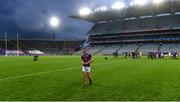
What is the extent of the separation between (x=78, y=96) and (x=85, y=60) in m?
2.67

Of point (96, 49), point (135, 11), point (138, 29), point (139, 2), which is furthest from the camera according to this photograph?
point (96, 49)

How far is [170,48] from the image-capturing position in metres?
86.2

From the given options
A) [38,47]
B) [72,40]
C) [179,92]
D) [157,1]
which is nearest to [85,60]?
[179,92]

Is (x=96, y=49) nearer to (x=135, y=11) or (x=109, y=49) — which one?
(x=109, y=49)

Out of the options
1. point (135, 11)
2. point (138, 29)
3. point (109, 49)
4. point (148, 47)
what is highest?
point (135, 11)


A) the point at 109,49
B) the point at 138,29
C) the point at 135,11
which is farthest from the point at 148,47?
the point at 109,49

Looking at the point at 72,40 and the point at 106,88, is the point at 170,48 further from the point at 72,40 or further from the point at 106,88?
the point at 106,88

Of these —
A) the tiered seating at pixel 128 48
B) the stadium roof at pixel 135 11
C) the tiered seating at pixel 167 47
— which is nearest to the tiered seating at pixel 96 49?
the tiered seating at pixel 128 48

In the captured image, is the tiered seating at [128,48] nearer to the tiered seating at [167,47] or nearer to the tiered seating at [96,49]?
the tiered seating at [167,47]

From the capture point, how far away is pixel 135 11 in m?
94.4

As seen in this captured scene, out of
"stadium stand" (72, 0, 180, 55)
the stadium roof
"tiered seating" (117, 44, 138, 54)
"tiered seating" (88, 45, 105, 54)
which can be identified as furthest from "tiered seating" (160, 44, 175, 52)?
"tiered seating" (88, 45, 105, 54)

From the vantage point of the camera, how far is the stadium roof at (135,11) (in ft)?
280

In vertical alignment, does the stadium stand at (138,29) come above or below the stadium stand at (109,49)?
above

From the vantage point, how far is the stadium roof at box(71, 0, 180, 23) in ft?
280
